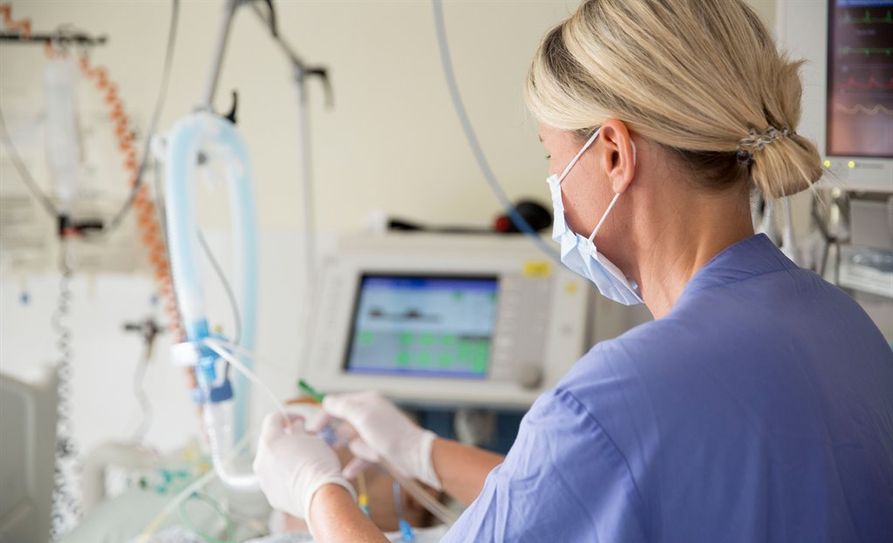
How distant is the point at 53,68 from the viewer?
289 cm

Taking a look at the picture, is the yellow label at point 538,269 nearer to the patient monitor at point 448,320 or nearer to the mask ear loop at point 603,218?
the patient monitor at point 448,320

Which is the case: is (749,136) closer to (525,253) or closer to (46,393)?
(525,253)

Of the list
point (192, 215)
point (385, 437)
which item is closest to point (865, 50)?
point (385, 437)

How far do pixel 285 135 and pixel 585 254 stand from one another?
5.86 feet

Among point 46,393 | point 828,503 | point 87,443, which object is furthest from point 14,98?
point 828,503

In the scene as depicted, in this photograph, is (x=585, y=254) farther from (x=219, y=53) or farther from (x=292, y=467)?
(x=219, y=53)

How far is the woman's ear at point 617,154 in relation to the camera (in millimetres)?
1135

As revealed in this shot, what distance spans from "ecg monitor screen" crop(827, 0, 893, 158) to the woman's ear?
657 mm

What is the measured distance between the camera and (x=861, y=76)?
166 centimetres

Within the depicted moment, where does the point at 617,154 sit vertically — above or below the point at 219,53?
below

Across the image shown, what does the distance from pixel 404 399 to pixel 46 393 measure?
2.41 ft

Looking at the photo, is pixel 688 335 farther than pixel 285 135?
No

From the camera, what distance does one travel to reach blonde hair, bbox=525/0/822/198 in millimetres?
1104

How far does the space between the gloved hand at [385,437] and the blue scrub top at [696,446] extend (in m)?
0.64
